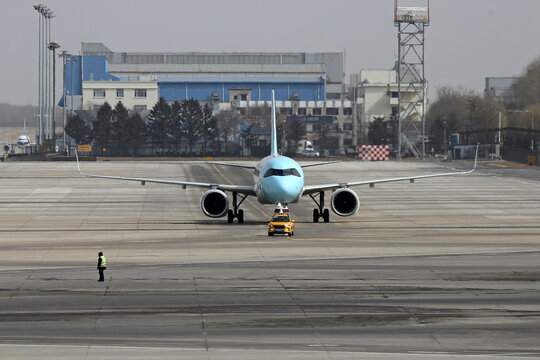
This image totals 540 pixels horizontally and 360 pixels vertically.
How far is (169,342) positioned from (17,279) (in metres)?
12.3

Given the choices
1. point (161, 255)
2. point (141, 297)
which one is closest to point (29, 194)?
point (161, 255)

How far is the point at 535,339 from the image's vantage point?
844 inches

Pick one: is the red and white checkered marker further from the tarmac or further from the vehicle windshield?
the vehicle windshield

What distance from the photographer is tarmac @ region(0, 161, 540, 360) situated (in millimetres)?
21156

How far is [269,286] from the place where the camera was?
2992 centimetres

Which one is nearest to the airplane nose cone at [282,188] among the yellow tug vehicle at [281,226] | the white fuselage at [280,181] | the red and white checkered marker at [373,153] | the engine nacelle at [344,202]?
the white fuselage at [280,181]

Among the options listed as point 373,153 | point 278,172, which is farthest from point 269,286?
point 373,153

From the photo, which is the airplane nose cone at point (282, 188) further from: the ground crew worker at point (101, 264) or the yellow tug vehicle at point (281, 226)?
the ground crew worker at point (101, 264)

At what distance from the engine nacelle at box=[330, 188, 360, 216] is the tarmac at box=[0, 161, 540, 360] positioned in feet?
2.93

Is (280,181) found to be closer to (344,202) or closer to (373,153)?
(344,202)

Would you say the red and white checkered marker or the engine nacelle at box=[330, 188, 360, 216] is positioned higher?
the red and white checkered marker

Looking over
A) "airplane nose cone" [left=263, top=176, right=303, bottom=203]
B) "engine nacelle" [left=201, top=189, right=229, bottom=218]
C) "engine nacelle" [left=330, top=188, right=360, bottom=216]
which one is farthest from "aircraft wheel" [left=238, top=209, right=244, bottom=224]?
"engine nacelle" [left=330, top=188, right=360, bottom=216]

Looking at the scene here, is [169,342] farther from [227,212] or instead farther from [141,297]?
[227,212]

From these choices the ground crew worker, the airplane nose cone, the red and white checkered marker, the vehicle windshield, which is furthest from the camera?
the red and white checkered marker
